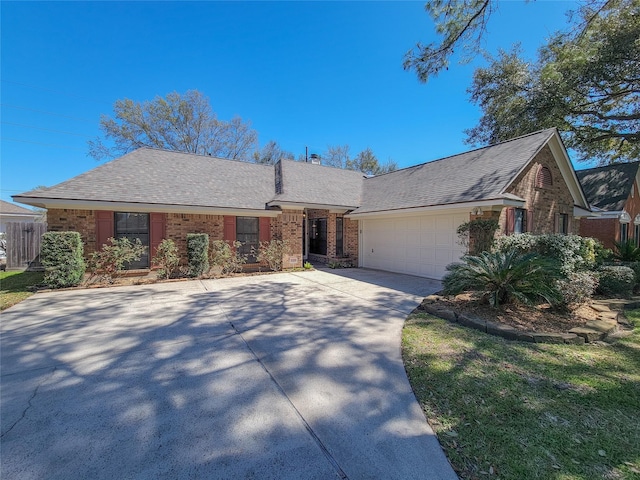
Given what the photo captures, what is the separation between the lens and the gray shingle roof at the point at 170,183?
9117 millimetres

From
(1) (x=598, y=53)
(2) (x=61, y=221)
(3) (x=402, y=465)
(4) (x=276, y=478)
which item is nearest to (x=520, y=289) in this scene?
(3) (x=402, y=465)

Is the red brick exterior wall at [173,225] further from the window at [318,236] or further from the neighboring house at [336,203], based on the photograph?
the window at [318,236]

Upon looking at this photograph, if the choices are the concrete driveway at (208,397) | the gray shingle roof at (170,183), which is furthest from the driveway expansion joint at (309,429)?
the gray shingle roof at (170,183)

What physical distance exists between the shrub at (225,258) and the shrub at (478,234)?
26.2ft

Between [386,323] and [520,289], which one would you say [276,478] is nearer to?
[386,323]

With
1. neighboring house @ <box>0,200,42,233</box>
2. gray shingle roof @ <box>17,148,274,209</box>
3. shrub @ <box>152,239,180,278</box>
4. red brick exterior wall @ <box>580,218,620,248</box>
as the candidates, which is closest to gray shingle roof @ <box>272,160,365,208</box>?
gray shingle roof @ <box>17,148,274,209</box>

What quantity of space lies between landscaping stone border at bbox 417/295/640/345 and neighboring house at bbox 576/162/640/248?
13597 millimetres

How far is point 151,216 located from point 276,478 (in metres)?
9.96

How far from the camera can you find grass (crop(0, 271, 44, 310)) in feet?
21.5

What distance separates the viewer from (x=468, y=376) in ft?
10.9

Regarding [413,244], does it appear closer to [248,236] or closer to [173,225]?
[248,236]

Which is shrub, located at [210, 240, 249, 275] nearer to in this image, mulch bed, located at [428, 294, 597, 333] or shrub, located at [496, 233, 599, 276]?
mulch bed, located at [428, 294, 597, 333]

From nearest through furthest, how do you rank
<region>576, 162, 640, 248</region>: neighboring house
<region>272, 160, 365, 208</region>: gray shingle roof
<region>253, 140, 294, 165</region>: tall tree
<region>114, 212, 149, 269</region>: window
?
<region>114, 212, 149, 269</region>: window, <region>272, 160, 365, 208</region>: gray shingle roof, <region>576, 162, 640, 248</region>: neighboring house, <region>253, 140, 294, 165</region>: tall tree

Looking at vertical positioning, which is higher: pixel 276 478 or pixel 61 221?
pixel 61 221
